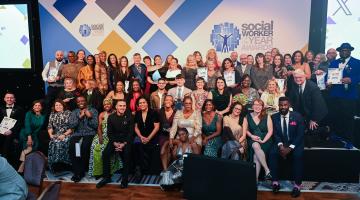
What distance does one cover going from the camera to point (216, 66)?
639cm

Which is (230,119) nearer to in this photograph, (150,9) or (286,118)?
(286,118)

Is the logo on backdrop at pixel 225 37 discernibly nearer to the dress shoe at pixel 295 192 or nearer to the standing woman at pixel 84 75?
the standing woman at pixel 84 75

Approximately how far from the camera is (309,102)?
562cm

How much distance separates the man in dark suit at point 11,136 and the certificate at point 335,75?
491 centimetres

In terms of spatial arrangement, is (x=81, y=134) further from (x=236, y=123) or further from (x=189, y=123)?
(x=236, y=123)

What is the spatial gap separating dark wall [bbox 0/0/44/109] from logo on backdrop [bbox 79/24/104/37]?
3.04 ft

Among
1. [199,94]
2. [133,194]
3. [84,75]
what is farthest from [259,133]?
[84,75]

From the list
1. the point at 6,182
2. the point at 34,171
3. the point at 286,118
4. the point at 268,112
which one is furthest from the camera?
the point at 268,112

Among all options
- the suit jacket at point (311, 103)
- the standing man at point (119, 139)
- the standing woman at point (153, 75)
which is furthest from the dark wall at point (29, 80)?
the suit jacket at point (311, 103)

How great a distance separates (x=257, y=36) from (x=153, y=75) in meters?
2.06

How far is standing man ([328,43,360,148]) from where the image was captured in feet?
18.2

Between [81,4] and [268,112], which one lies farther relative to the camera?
[81,4]

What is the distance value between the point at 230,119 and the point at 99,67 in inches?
110

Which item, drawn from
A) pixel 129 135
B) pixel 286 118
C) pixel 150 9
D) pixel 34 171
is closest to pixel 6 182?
pixel 34 171
